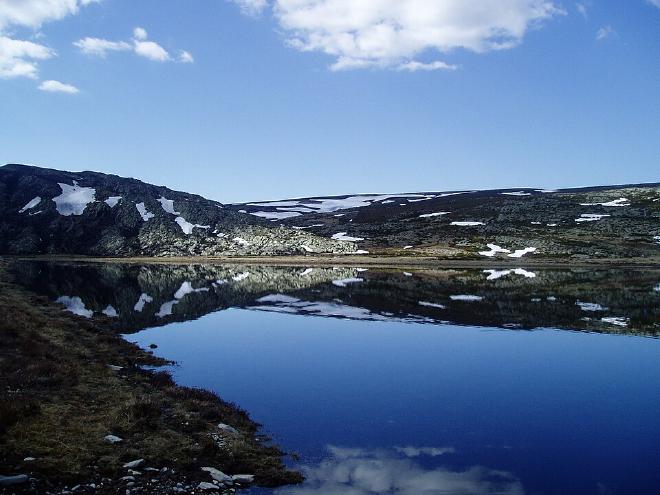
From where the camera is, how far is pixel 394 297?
2012 inches

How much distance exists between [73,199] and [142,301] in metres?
111

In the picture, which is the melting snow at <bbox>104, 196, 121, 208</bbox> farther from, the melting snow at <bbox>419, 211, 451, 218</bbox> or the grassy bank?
the grassy bank

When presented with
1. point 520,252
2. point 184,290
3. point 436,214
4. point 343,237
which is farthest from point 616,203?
point 184,290

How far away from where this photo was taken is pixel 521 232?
4968 inches

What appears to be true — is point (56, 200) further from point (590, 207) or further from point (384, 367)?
point (590, 207)

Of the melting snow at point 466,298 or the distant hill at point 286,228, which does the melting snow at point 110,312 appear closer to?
the melting snow at point 466,298

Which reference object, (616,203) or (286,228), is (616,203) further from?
(286,228)

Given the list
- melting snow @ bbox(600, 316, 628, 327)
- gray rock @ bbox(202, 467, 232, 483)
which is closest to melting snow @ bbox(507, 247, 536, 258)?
melting snow @ bbox(600, 316, 628, 327)

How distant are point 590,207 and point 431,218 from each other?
4626 centimetres

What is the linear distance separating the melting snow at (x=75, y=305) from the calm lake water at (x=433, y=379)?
16 cm

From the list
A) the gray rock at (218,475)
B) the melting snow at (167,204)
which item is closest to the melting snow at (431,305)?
the gray rock at (218,475)

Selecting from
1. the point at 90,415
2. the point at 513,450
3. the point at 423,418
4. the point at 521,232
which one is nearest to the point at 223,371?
the point at 90,415

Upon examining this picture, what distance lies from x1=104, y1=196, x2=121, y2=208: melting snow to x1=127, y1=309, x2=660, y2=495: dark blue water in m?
122

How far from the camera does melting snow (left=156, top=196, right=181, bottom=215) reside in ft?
493
